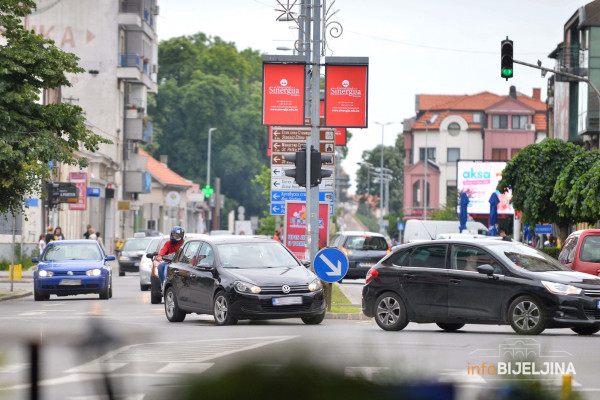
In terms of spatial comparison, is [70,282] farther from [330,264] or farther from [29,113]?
[330,264]

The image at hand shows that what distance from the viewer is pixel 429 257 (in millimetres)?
18516

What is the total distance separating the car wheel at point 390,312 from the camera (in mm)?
18297

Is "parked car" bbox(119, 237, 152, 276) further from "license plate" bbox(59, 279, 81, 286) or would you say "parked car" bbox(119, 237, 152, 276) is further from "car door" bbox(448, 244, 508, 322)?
"car door" bbox(448, 244, 508, 322)

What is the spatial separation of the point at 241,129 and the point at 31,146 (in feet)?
273

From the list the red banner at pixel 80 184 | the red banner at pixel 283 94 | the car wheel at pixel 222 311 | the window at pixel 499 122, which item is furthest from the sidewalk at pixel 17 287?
the window at pixel 499 122

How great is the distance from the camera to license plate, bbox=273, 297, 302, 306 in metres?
18.8

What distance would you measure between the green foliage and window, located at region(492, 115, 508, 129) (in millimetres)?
67441

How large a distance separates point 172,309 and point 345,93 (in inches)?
389

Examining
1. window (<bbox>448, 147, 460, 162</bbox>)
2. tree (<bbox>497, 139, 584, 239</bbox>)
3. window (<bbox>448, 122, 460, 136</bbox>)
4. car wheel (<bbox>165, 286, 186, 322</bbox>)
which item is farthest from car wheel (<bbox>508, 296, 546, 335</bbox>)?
window (<bbox>448, 122, 460, 136</bbox>)

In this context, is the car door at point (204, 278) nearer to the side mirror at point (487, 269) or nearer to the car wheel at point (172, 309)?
the car wheel at point (172, 309)

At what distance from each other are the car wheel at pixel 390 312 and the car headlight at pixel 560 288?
2.24 metres

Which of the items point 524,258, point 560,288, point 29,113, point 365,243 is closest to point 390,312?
point 524,258

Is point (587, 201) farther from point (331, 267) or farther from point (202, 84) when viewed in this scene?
point (202, 84)

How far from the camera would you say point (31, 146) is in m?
28.3
